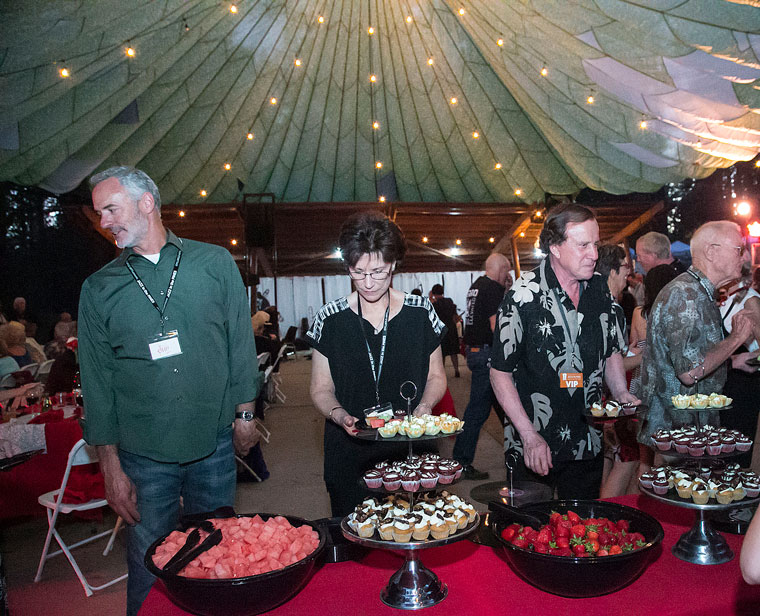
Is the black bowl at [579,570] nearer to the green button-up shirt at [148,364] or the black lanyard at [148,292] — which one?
the green button-up shirt at [148,364]

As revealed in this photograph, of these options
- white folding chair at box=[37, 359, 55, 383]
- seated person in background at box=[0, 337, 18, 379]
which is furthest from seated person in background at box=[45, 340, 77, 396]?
white folding chair at box=[37, 359, 55, 383]

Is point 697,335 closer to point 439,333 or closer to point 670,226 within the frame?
point 439,333

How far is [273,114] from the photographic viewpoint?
423 inches

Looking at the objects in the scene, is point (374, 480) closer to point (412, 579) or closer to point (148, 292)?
point (412, 579)

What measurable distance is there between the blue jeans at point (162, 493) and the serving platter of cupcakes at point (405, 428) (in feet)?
2.16

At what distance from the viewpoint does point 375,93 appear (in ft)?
36.0

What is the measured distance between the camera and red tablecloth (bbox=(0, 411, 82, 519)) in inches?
152

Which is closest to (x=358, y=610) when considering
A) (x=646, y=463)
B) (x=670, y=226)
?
(x=646, y=463)

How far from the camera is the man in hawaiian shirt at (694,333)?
102 inches

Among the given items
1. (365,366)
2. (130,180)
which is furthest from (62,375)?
(365,366)

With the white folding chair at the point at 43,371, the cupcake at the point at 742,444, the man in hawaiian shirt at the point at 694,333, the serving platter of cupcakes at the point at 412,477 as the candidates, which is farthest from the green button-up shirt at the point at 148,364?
the white folding chair at the point at 43,371

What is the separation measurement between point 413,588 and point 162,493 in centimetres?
100

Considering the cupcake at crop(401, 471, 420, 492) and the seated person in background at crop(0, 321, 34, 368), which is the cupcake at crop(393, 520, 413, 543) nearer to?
the cupcake at crop(401, 471, 420, 492)

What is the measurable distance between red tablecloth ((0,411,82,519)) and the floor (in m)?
0.29
